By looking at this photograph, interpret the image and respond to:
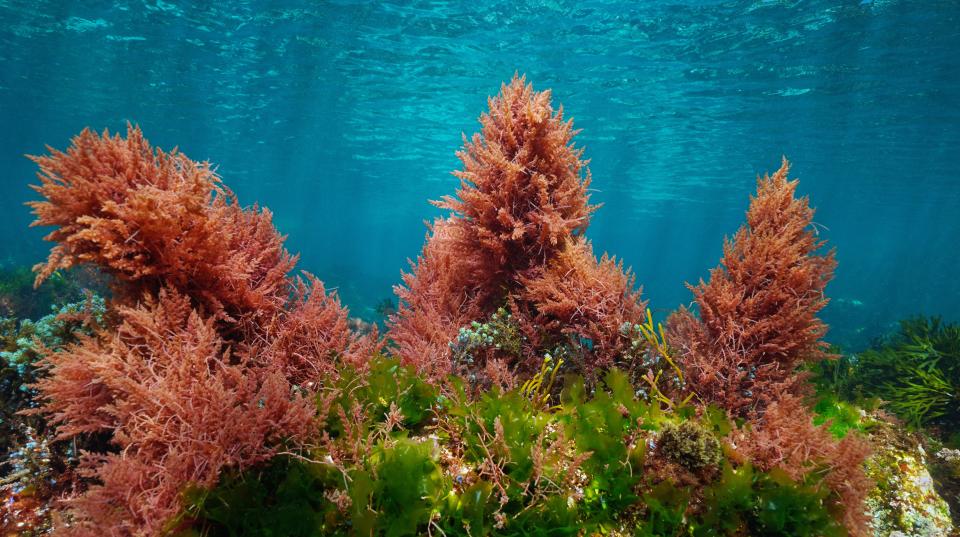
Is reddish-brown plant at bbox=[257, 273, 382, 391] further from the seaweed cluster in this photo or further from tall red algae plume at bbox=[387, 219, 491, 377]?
the seaweed cluster

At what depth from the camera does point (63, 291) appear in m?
14.0

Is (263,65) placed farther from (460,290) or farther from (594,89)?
(460,290)

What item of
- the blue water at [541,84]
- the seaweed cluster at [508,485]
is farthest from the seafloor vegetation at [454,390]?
the blue water at [541,84]

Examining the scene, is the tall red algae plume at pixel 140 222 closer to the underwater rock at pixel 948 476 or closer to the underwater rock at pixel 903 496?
the underwater rock at pixel 903 496

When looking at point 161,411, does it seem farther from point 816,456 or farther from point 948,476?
point 948,476

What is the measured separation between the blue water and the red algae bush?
15038mm

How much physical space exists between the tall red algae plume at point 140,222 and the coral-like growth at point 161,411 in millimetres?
262

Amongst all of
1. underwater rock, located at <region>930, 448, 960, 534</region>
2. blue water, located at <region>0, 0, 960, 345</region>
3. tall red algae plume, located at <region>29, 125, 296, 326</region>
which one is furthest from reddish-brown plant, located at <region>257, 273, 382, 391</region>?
blue water, located at <region>0, 0, 960, 345</region>

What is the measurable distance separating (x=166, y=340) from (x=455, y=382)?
2.25 meters

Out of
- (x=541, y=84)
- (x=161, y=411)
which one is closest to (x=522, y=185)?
(x=161, y=411)

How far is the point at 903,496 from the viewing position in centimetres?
327

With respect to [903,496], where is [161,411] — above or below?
above

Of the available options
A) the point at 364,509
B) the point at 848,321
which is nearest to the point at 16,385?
the point at 364,509

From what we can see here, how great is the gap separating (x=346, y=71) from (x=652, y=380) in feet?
78.5
